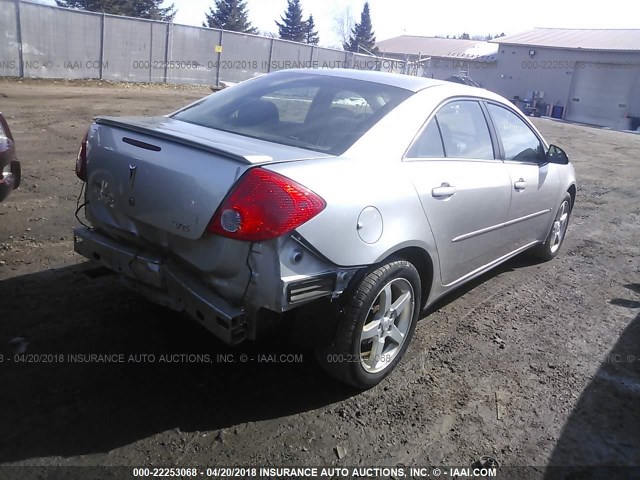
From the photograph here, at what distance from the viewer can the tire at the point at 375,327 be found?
2.82m

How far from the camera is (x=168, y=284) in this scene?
2771 mm

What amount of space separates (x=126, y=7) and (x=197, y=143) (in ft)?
139

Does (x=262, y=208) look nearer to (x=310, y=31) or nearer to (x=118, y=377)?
(x=118, y=377)

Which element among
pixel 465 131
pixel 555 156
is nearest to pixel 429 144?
pixel 465 131

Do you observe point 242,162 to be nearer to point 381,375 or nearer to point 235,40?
point 381,375

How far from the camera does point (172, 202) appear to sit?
8.89 ft

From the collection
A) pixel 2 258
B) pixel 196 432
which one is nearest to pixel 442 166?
pixel 196 432

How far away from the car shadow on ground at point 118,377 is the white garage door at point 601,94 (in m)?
36.9

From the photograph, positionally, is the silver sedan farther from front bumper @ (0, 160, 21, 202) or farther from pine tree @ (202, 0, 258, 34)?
pine tree @ (202, 0, 258, 34)

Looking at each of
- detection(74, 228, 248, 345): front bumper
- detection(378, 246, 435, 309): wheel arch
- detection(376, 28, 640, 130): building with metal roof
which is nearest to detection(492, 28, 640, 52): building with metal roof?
detection(376, 28, 640, 130): building with metal roof

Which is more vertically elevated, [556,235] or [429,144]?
[429,144]

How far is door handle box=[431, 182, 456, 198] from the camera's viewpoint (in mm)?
3287

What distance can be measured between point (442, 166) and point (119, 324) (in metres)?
2.26

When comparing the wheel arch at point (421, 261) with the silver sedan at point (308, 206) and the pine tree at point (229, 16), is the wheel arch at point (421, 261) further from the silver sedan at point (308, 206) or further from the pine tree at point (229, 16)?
the pine tree at point (229, 16)
